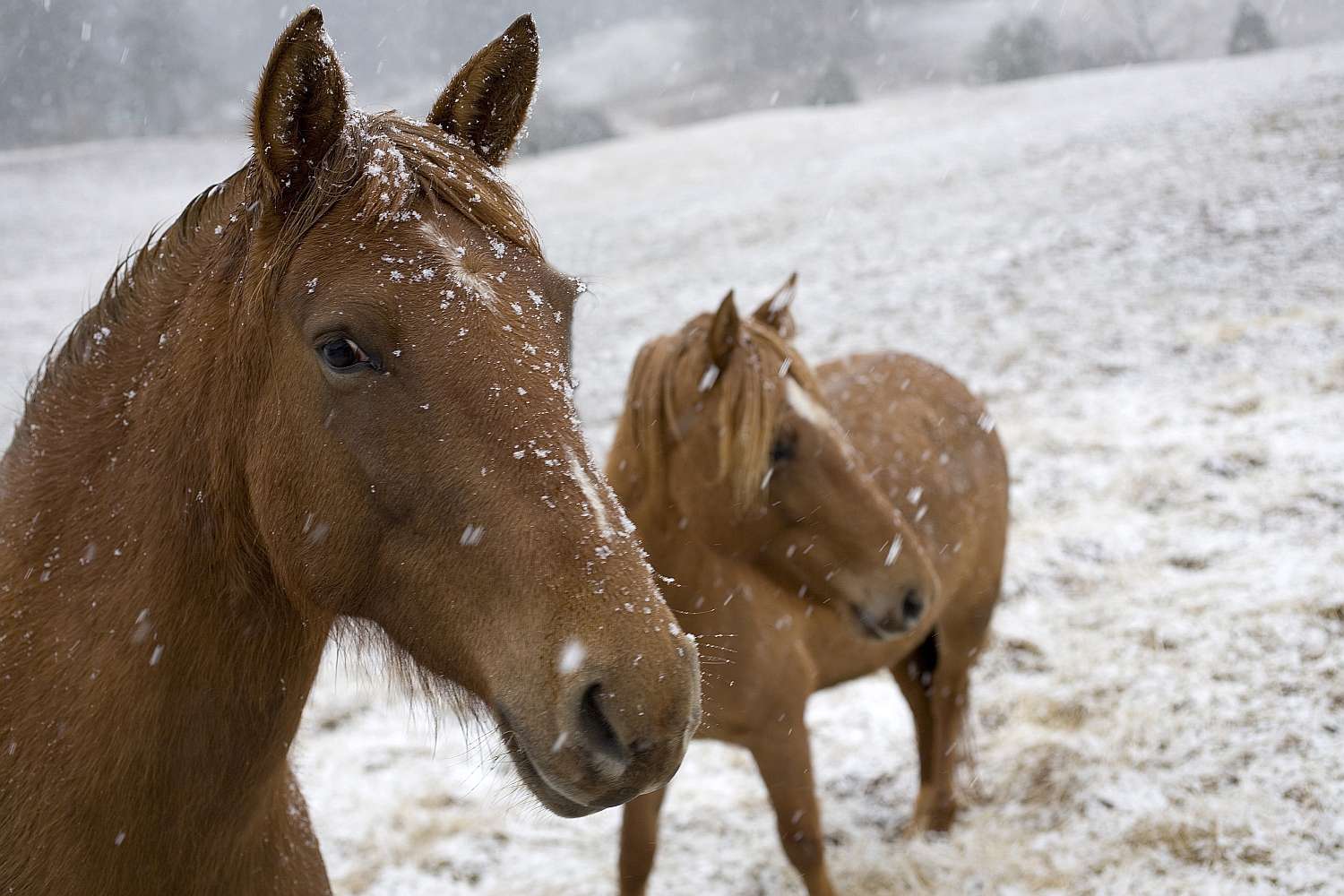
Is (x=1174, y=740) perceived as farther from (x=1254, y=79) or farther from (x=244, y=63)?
(x=244, y=63)

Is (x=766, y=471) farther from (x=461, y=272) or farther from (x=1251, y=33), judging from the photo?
(x=1251, y=33)

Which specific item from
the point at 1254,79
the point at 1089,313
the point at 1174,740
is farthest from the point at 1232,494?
the point at 1254,79

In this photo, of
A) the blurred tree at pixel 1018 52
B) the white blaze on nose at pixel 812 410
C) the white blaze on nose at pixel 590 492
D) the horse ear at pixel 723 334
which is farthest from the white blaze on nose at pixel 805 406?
the blurred tree at pixel 1018 52

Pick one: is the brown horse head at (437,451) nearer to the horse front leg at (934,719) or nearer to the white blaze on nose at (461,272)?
the white blaze on nose at (461,272)

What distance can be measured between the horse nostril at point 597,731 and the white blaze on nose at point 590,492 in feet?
0.79

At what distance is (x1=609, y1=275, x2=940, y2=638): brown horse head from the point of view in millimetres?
3135

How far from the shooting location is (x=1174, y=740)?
4.14 metres

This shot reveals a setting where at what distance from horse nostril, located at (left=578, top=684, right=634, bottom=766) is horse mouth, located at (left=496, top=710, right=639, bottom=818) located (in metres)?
0.07

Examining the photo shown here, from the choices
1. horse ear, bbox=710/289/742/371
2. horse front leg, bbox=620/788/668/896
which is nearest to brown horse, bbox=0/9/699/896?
horse ear, bbox=710/289/742/371

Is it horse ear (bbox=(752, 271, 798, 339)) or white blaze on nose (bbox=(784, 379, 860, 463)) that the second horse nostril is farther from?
horse ear (bbox=(752, 271, 798, 339))

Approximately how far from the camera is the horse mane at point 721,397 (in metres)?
3.11

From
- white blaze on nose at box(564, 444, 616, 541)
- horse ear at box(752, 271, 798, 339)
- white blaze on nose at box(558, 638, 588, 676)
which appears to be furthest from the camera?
horse ear at box(752, 271, 798, 339)

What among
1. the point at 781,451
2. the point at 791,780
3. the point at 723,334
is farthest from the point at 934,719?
the point at 723,334

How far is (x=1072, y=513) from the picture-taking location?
6.59 metres
